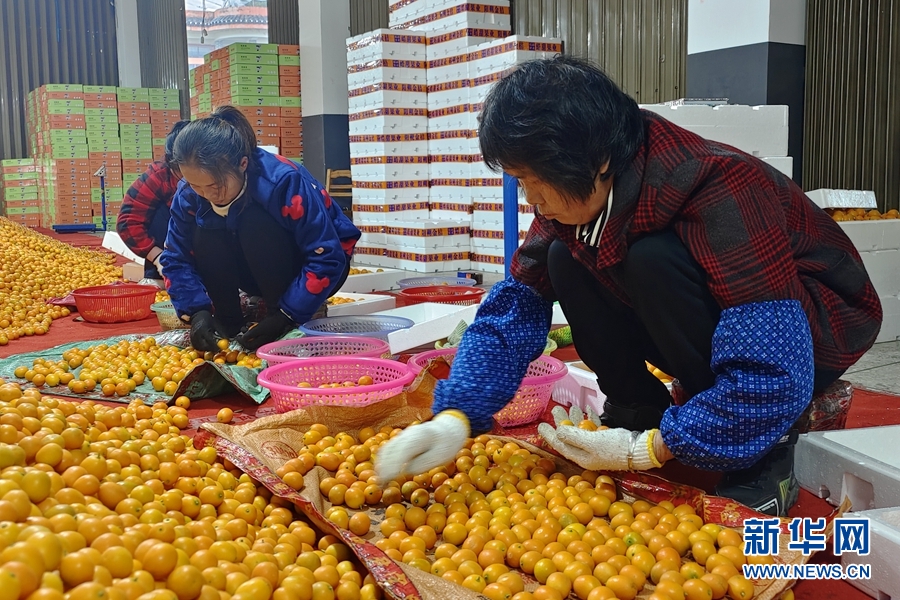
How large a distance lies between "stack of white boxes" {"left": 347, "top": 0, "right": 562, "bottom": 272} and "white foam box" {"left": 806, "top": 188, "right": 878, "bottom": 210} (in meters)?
2.73

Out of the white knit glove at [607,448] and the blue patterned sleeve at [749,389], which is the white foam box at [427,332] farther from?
the blue patterned sleeve at [749,389]

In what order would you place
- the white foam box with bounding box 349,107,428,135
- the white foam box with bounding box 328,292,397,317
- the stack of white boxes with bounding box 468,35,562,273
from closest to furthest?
1. the white foam box with bounding box 328,292,397,317
2. the stack of white boxes with bounding box 468,35,562,273
3. the white foam box with bounding box 349,107,428,135

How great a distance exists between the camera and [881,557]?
4.52 feet

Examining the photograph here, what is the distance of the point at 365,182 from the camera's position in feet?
24.4

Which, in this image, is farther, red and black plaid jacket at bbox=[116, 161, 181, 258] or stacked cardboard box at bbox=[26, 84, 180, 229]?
stacked cardboard box at bbox=[26, 84, 180, 229]

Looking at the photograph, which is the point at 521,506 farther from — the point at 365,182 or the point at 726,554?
the point at 365,182

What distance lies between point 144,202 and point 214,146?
6.22 ft

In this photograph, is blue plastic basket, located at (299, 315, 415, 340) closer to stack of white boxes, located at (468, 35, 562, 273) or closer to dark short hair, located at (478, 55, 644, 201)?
dark short hair, located at (478, 55, 644, 201)

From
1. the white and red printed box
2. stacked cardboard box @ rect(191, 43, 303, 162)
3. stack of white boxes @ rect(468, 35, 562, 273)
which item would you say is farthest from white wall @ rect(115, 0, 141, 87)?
stack of white boxes @ rect(468, 35, 562, 273)

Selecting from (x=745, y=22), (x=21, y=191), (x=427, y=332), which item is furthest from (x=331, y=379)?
(x=21, y=191)

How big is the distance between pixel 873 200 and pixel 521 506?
3126 mm

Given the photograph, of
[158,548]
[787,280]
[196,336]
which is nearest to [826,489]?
[787,280]

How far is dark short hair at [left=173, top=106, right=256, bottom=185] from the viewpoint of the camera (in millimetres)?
2816

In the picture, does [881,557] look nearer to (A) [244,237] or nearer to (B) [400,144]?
(A) [244,237]
